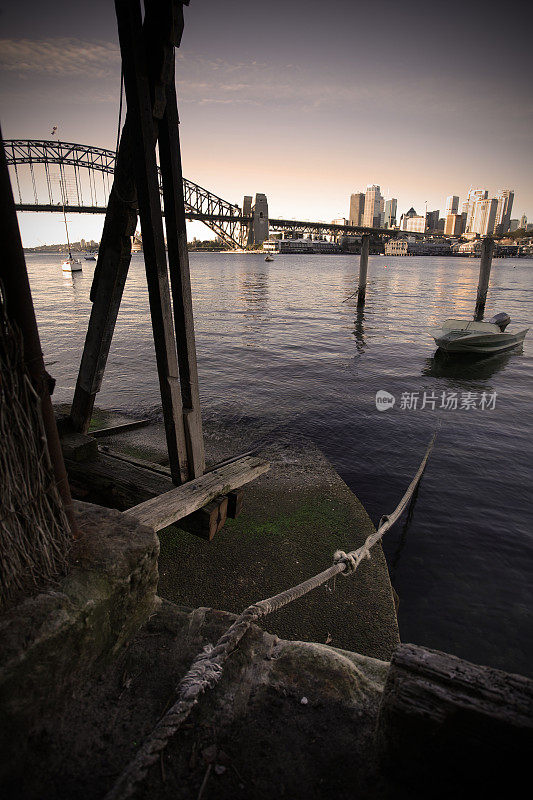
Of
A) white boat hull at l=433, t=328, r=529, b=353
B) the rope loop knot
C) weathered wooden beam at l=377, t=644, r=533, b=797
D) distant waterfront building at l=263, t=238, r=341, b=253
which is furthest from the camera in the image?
distant waterfront building at l=263, t=238, r=341, b=253

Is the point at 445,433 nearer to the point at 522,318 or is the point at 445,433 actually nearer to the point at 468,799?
the point at 468,799

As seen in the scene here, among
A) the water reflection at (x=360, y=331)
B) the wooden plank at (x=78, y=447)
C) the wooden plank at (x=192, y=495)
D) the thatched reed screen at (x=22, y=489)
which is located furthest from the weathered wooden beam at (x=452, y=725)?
the water reflection at (x=360, y=331)

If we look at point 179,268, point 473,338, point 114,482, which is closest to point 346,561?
point 114,482

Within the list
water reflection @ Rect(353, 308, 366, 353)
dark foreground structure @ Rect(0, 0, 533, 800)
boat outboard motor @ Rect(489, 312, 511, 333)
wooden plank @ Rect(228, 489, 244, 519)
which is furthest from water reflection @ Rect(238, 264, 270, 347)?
dark foreground structure @ Rect(0, 0, 533, 800)

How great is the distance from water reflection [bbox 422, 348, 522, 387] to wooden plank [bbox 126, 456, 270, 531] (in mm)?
12475

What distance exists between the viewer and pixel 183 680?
2.15 meters

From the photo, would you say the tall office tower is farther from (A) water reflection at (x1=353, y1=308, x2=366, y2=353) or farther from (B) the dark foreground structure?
(B) the dark foreground structure

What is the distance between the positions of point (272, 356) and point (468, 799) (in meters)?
16.5

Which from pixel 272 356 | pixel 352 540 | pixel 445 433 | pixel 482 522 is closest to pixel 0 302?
pixel 352 540

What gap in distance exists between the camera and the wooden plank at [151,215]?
3.27 meters

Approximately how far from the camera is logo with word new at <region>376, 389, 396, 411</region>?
11812mm

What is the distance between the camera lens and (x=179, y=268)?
4098mm

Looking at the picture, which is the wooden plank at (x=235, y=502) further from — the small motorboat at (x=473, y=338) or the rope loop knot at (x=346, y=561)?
the small motorboat at (x=473, y=338)

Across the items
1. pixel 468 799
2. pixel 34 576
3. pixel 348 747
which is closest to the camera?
pixel 468 799
